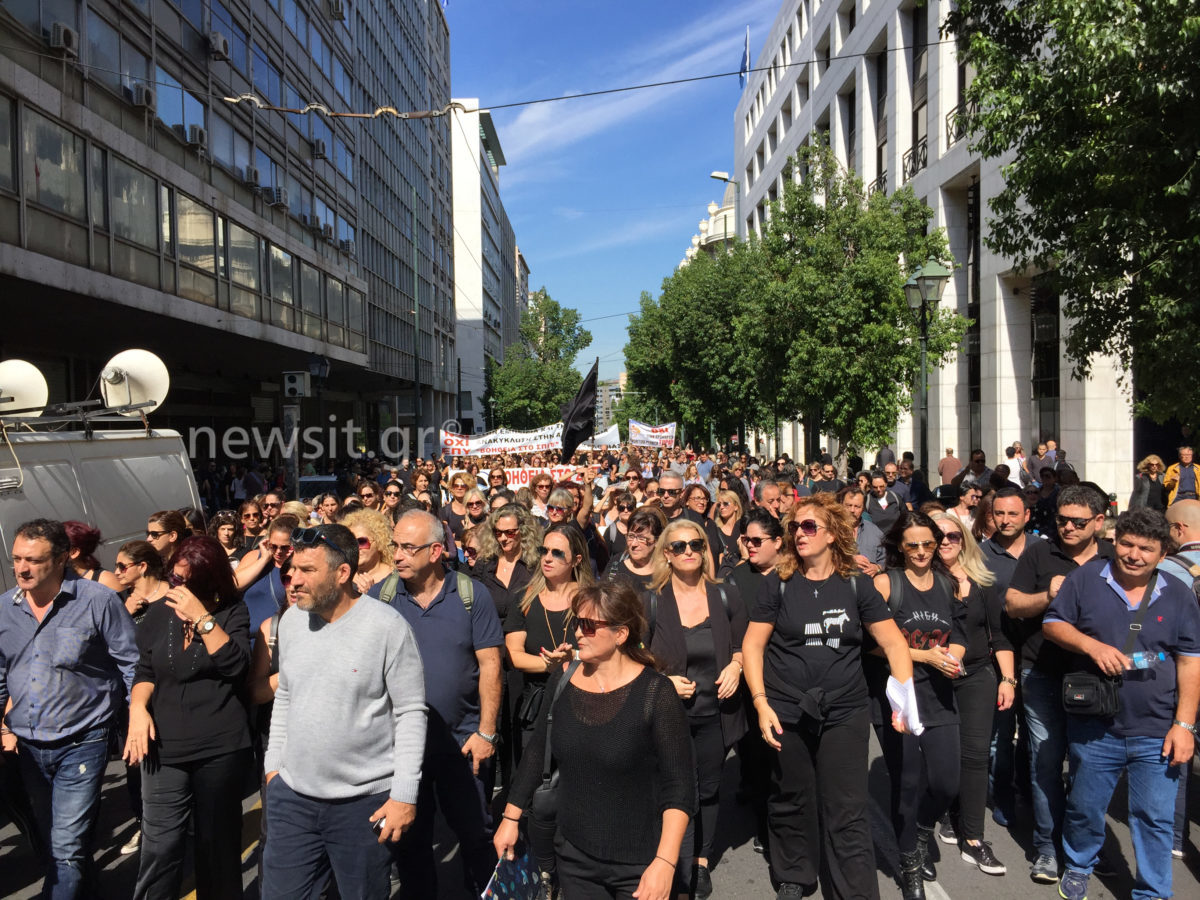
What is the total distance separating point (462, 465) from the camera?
18.6m

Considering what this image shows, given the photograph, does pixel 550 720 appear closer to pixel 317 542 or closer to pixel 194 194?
pixel 317 542

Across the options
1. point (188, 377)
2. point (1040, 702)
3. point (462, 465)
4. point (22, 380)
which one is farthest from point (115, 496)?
point (188, 377)

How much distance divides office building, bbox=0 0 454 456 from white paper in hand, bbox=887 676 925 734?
1289 cm

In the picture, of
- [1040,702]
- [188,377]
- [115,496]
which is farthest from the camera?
[188,377]

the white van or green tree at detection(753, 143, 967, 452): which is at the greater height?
green tree at detection(753, 143, 967, 452)

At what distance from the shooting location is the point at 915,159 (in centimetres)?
2664

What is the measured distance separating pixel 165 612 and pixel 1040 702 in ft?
14.3

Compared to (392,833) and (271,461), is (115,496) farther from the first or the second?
(271,461)

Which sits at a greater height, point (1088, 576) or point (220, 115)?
point (220, 115)

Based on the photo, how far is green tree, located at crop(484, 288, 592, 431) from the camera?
237ft

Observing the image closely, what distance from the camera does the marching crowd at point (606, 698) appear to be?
3.38 meters

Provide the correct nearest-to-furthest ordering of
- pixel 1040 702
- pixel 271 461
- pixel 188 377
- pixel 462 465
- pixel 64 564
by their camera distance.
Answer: pixel 64 564
pixel 1040 702
pixel 462 465
pixel 188 377
pixel 271 461

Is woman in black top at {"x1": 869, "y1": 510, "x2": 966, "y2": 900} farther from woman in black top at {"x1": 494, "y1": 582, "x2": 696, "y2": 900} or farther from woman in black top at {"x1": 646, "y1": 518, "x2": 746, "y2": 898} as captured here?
woman in black top at {"x1": 494, "y1": 582, "x2": 696, "y2": 900}

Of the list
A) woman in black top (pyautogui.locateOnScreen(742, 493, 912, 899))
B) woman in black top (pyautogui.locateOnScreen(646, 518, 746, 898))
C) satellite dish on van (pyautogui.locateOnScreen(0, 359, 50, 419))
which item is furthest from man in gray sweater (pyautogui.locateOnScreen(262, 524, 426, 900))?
satellite dish on van (pyautogui.locateOnScreen(0, 359, 50, 419))
